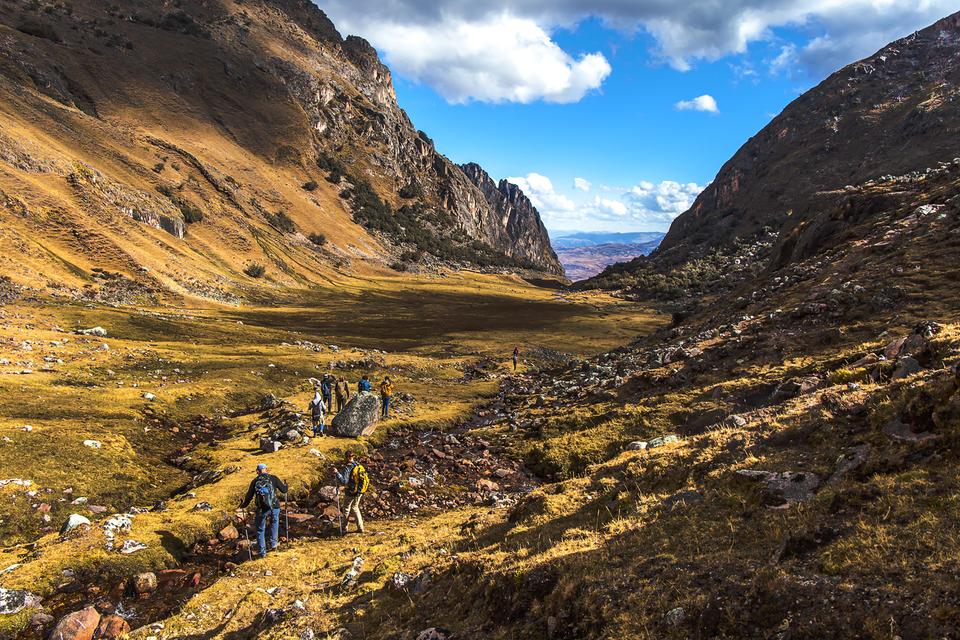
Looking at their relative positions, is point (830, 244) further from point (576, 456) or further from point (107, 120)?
point (107, 120)

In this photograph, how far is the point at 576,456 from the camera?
24.7m

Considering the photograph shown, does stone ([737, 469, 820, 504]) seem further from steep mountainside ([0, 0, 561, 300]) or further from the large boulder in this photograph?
steep mountainside ([0, 0, 561, 300])

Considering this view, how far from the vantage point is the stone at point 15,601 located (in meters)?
12.2

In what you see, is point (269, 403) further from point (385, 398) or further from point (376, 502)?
point (376, 502)

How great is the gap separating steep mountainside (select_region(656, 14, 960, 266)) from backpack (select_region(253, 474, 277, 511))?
523ft

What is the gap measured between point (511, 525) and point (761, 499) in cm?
712

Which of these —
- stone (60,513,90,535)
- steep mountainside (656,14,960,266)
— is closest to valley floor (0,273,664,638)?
stone (60,513,90,535)

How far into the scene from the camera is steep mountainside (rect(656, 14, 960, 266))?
446ft

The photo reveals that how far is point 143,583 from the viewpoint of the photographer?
14062mm

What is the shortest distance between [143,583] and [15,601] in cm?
280

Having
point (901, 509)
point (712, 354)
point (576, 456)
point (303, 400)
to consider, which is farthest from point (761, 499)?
point (303, 400)

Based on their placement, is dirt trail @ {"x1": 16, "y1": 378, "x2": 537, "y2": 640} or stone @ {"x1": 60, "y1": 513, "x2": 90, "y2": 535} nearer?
dirt trail @ {"x1": 16, "y1": 378, "x2": 537, "y2": 640}

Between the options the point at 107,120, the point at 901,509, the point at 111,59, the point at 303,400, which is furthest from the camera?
the point at 111,59

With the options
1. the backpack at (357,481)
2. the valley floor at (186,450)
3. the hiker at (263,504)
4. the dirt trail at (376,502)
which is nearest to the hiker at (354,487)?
the backpack at (357,481)
